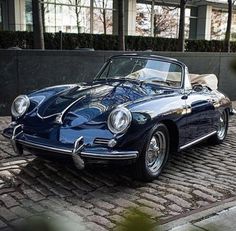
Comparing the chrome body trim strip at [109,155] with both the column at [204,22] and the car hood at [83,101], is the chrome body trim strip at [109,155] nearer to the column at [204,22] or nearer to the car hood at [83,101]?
the car hood at [83,101]

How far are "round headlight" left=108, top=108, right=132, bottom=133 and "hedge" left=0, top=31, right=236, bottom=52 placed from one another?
9.35 meters

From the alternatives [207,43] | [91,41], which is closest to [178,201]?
[91,41]

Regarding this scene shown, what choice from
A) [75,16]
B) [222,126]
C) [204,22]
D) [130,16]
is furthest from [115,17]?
[222,126]

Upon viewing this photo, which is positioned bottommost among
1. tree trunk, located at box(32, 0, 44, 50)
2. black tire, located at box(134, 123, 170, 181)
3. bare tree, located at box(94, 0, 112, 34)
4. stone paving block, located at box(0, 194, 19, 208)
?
stone paving block, located at box(0, 194, 19, 208)

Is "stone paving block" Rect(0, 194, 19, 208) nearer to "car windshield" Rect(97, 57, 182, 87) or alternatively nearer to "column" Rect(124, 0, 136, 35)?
"car windshield" Rect(97, 57, 182, 87)

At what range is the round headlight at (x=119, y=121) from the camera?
4.09m

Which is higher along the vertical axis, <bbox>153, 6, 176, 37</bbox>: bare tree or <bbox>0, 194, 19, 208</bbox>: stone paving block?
<bbox>153, 6, 176, 37</bbox>: bare tree

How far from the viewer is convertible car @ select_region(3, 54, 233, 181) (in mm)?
4105

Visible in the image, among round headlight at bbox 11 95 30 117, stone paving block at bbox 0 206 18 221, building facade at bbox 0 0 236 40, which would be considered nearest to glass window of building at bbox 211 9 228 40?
building facade at bbox 0 0 236 40

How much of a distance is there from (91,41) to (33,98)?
9.71 metres

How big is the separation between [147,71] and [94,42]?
29.9 ft

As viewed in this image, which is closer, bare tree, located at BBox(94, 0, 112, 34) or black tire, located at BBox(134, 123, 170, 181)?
black tire, located at BBox(134, 123, 170, 181)

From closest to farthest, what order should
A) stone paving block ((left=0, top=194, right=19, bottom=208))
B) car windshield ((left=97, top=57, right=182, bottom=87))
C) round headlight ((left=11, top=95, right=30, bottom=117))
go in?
stone paving block ((left=0, top=194, right=19, bottom=208)), round headlight ((left=11, top=95, right=30, bottom=117)), car windshield ((left=97, top=57, right=182, bottom=87))

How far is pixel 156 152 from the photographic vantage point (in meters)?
4.69
